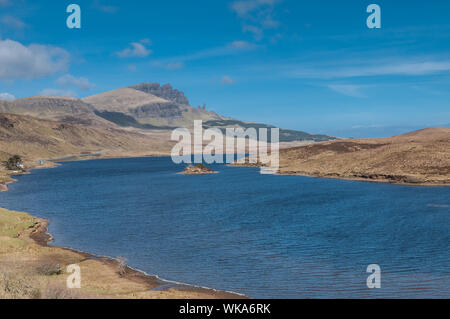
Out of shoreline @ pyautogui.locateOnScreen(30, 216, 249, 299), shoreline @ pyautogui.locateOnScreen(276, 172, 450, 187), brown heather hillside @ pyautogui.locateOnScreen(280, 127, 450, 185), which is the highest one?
brown heather hillside @ pyautogui.locateOnScreen(280, 127, 450, 185)

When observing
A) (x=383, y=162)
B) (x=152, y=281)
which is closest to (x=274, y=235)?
(x=152, y=281)

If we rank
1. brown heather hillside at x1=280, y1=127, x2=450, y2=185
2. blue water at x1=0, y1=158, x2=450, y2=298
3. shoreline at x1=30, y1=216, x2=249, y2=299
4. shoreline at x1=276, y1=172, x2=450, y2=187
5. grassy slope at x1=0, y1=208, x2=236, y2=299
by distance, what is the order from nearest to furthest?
1. grassy slope at x1=0, y1=208, x2=236, y2=299
2. shoreline at x1=30, y1=216, x2=249, y2=299
3. blue water at x1=0, y1=158, x2=450, y2=298
4. shoreline at x1=276, y1=172, x2=450, y2=187
5. brown heather hillside at x1=280, y1=127, x2=450, y2=185

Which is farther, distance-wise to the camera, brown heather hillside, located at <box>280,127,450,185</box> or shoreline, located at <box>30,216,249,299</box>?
brown heather hillside, located at <box>280,127,450,185</box>

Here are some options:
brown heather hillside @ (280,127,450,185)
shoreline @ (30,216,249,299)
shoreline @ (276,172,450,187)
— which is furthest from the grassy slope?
brown heather hillside @ (280,127,450,185)

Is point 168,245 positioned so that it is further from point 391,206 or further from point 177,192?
point 177,192

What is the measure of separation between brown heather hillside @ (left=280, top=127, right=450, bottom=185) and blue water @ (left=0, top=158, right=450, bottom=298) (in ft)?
57.2

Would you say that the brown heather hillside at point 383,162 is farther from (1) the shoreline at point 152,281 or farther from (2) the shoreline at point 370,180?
(1) the shoreline at point 152,281

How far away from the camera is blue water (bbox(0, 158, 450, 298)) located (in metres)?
36.7

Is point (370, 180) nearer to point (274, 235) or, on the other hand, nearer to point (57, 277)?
point (274, 235)

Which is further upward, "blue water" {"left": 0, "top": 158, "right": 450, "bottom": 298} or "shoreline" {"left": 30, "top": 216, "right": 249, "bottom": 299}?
"blue water" {"left": 0, "top": 158, "right": 450, "bottom": 298}

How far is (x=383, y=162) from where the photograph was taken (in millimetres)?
139750

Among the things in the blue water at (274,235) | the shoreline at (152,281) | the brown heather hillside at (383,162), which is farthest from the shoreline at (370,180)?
the shoreline at (152,281)

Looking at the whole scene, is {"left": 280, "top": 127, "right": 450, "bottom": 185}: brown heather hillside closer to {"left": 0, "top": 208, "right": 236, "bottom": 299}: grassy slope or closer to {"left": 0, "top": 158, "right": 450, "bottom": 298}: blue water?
{"left": 0, "top": 158, "right": 450, "bottom": 298}: blue water

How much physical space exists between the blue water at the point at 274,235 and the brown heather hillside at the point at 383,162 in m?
17.4
